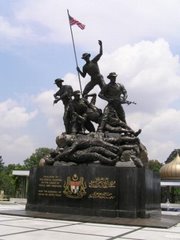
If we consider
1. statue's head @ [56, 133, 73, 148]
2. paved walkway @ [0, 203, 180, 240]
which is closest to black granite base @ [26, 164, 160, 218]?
statue's head @ [56, 133, 73, 148]

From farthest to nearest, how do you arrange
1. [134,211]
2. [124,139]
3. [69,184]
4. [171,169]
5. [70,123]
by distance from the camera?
1. [171,169]
2. [70,123]
3. [124,139]
4. [69,184]
5. [134,211]

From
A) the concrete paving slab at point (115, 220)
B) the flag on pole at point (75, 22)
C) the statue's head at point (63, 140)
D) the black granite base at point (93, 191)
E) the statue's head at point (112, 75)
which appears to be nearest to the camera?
the concrete paving slab at point (115, 220)

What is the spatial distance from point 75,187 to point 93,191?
63cm

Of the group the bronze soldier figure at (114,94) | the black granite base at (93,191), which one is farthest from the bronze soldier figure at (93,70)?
the black granite base at (93,191)

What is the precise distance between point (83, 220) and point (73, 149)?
3.12 metres

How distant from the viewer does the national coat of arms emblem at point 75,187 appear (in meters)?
12.4

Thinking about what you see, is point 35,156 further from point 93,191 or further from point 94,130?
point 93,191

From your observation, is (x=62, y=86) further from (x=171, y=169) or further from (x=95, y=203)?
(x=171, y=169)

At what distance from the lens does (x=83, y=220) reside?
426 inches

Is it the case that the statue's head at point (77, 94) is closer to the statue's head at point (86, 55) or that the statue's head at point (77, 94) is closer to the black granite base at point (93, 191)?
the statue's head at point (86, 55)

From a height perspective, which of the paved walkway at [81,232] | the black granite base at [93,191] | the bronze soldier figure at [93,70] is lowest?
the paved walkway at [81,232]

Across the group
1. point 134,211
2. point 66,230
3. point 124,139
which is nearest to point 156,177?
point 124,139

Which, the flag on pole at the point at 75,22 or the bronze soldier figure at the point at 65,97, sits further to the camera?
the flag on pole at the point at 75,22

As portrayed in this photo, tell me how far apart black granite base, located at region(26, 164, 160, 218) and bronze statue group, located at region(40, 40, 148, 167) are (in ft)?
1.41
